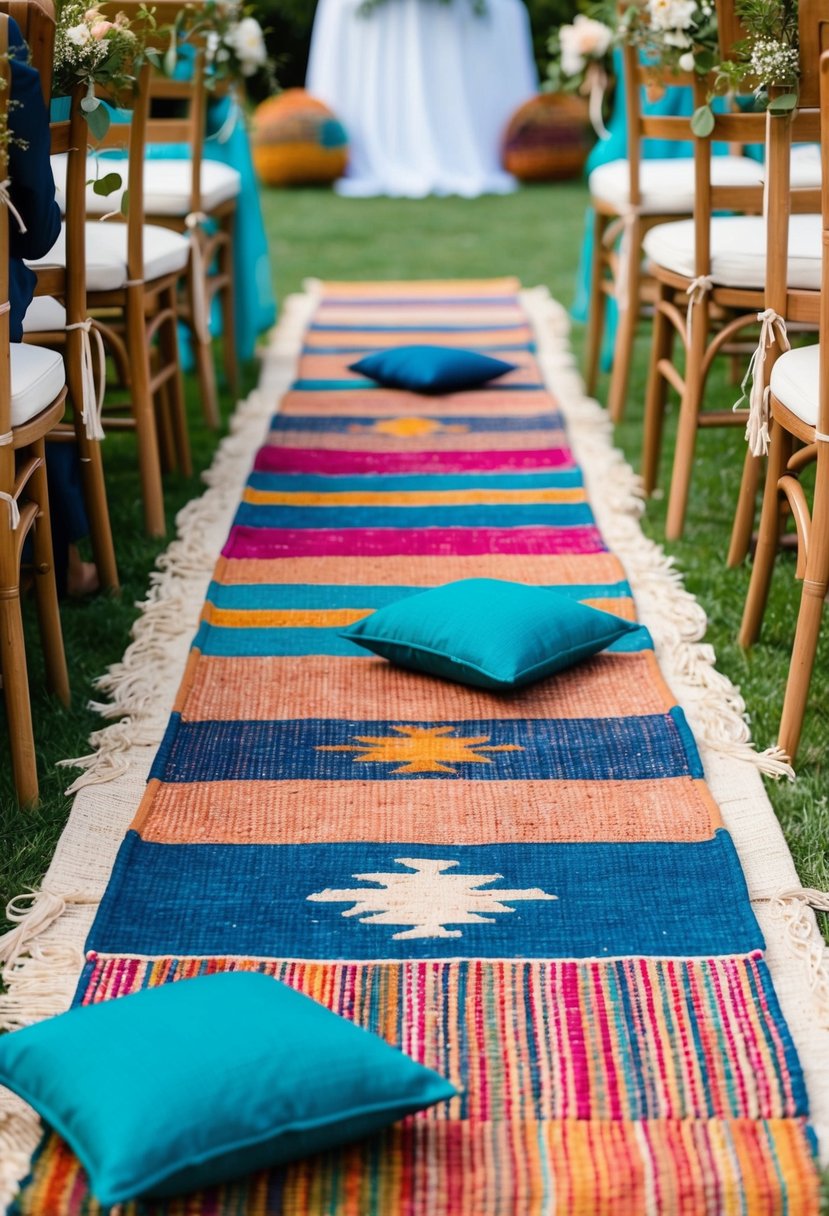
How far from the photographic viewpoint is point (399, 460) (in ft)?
10.7

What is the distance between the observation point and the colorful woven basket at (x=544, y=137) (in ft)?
25.6

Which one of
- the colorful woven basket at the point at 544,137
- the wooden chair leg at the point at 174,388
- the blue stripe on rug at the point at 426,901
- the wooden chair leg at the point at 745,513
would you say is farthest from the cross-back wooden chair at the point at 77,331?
the colorful woven basket at the point at 544,137

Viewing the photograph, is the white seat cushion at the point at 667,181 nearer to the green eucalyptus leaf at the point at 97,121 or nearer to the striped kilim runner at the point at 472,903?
the striped kilim runner at the point at 472,903

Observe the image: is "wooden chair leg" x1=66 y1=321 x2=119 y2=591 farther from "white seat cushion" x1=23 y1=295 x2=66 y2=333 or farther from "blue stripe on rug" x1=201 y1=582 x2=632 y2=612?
"blue stripe on rug" x1=201 y1=582 x2=632 y2=612

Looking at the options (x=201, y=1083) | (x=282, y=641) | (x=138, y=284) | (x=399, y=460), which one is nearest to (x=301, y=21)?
(x=399, y=460)

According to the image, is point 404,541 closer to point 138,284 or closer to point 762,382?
point 138,284

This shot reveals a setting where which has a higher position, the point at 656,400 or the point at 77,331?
the point at 77,331

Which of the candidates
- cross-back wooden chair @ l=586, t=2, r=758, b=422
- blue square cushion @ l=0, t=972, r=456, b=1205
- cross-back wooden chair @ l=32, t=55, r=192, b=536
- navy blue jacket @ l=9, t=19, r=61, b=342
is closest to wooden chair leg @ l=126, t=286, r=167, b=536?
cross-back wooden chair @ l=32, t=55, r=192, b=536

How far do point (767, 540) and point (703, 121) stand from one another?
0.75 metres

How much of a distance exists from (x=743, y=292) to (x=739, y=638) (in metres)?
0.67

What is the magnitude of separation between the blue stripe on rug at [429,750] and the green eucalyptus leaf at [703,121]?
103 cm

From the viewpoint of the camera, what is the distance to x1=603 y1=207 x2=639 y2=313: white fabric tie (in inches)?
129

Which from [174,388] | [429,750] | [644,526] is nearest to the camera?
[429,750]

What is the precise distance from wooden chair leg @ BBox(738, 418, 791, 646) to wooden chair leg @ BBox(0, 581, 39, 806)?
3.63ft
